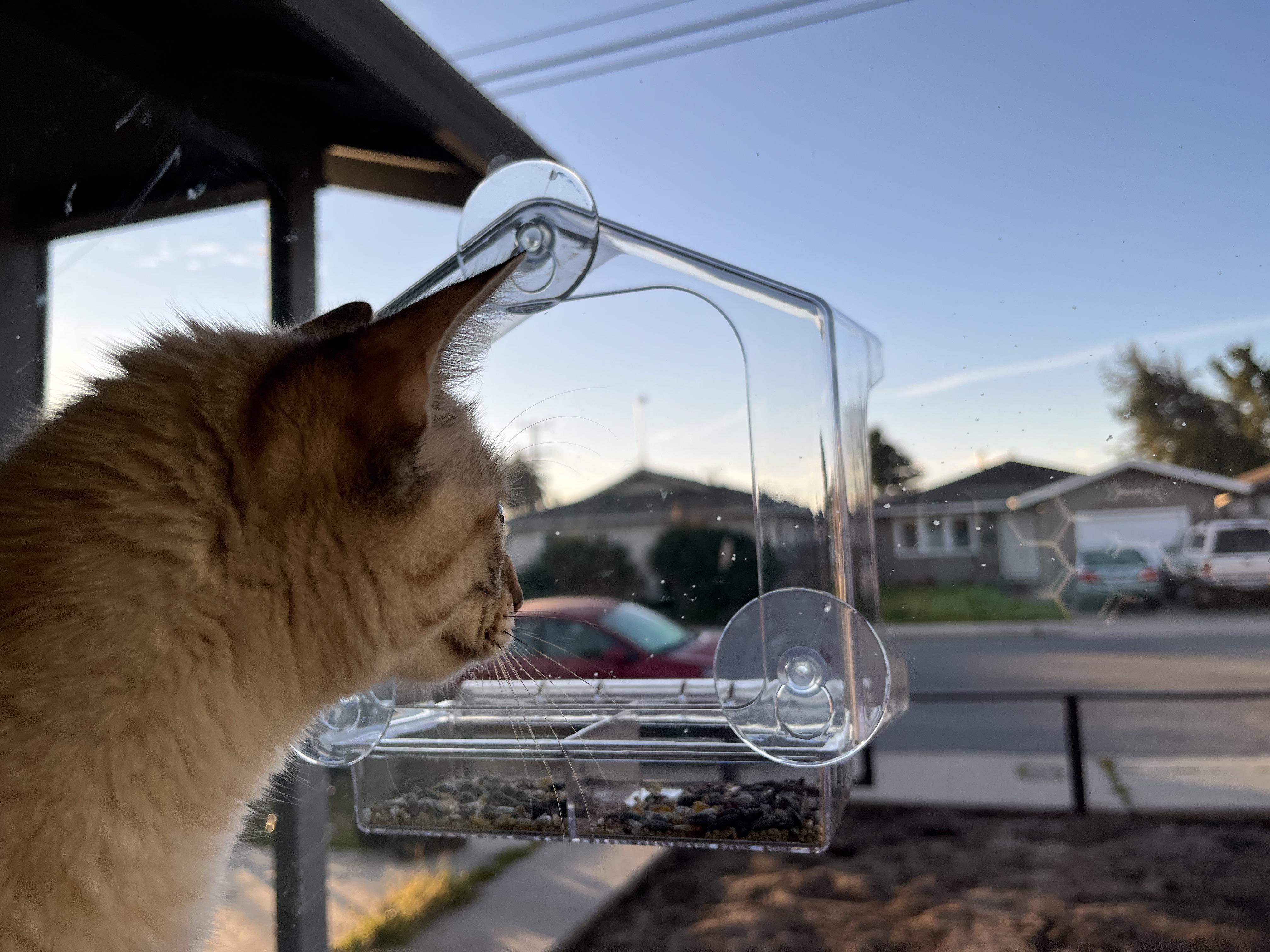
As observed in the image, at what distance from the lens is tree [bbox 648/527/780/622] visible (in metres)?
1.09

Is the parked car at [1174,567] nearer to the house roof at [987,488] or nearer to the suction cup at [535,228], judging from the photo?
the house roof at [987,488]

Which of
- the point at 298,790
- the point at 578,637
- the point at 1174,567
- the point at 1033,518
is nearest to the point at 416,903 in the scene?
the point at 298,790

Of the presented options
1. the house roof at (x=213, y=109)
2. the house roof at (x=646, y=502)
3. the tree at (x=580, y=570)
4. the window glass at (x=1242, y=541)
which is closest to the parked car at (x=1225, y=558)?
the window glass at (x=1242, y=541)

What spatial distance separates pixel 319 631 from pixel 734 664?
17.9 inches

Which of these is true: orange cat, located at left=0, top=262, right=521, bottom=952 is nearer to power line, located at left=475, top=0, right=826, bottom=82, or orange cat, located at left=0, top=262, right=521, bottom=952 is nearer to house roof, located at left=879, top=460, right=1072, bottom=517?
house roof, located at left=879, top=460, right=1072, bottom=517

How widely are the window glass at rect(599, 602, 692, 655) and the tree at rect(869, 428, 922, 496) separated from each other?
1.15ft

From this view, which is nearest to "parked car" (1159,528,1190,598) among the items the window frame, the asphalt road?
the asphalt road

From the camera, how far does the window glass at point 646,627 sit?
3.92ft

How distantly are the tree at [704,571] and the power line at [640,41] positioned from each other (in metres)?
0.74

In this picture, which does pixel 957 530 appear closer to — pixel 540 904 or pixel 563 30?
pixel 563 30

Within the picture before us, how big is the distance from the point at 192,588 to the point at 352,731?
0.52m

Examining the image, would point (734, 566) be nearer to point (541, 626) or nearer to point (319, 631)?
point (541, 626)

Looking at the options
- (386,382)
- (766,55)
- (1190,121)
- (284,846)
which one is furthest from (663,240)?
(284,846)

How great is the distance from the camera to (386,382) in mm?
510
